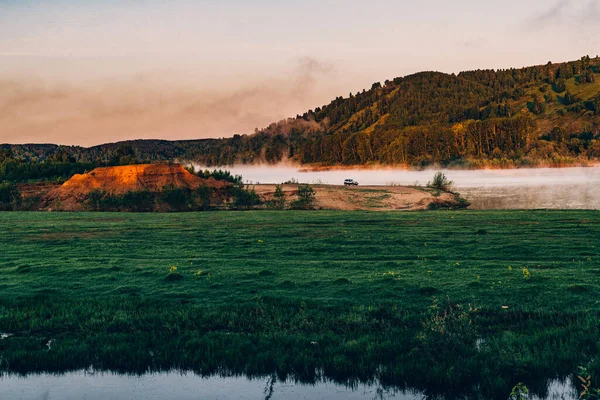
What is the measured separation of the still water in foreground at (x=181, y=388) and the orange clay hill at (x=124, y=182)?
9222 cm

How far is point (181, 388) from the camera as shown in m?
14.0

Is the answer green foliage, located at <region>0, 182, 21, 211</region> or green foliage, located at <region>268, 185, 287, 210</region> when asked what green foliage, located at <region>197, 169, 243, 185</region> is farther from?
green foliage, located at <region>0, 182, 21, 211</region>

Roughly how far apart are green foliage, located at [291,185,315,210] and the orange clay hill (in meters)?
16.6

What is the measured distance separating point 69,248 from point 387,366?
32586 mm

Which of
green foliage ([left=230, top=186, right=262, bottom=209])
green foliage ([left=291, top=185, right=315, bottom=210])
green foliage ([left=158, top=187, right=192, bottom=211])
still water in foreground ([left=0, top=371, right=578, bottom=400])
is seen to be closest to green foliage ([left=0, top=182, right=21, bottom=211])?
green foliage ([left=158, top=187, right=192, bottom=211])

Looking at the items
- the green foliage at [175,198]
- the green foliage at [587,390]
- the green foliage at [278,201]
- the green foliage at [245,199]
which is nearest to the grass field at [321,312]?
the green foliage at [587,390]

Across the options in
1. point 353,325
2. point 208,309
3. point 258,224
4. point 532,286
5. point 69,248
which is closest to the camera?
point 353,325

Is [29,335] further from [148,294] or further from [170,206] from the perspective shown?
[170,206]

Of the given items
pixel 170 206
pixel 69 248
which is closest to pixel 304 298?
pixel 69 248

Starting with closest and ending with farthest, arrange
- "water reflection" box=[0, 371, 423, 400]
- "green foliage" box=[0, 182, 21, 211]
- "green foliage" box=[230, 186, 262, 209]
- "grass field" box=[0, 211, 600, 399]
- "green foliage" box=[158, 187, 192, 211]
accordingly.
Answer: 1. "water reflection" box=[0, 371, 423, 400]
2. "grass field" box=[0, 211, 600, 399]
3. "green foliage" box=[158, 187, 192, 211]
4. "green foliage" box=[230, 186, 262, 209]
5. "green foliage" box=[0, 182, 21, 211]

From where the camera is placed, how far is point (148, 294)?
2289 cm

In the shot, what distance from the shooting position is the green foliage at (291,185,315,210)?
331 ft

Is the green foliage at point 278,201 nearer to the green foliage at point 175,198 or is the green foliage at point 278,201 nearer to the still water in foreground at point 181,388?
the green foliage at point 175,198

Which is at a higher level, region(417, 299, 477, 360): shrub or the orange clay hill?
the orange clay hill
